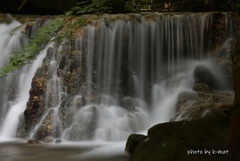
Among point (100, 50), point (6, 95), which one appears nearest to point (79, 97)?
point (100, 50)

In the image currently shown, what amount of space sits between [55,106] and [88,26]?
3.05m

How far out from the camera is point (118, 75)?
1105 centimetres

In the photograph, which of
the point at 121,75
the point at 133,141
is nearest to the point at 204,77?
the point at 121,75

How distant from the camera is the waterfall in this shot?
9617mm

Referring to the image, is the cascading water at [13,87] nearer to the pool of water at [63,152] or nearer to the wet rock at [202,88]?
the pool of water at [63,152]

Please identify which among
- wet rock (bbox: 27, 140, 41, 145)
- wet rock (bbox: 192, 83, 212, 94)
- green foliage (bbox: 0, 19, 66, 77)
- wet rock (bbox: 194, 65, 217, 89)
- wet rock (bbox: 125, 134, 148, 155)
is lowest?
wet rock (bbox: 27, 140, 41, 145)

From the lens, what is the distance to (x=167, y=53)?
11594mm

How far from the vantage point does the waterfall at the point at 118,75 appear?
962 centimetres

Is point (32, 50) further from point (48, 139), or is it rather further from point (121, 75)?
point (121, 75)

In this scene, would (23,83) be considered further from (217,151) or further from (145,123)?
(217,151)

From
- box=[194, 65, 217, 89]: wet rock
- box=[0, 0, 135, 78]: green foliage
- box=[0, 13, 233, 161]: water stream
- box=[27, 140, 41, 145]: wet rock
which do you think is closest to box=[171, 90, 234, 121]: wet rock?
box=[0, 13, 233, 161]: water stream

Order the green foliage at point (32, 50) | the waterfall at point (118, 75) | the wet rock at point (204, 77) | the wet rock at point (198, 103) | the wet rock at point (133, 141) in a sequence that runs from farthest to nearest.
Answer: the wet rock at point (204, 77), the waterfall at point (118, 75), the wet rock at point (198, 103), the wet rock at point (133, 141), the green foliage at point (32, 50)

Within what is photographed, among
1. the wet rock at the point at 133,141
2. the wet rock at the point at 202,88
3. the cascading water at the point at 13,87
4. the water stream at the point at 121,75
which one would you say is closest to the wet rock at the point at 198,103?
the wet rock at the point at 202,88

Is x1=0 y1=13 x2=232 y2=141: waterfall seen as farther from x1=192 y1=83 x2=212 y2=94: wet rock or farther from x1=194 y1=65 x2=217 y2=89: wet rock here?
x1=192 y1=83 x2=212 y2=94: wet rock
